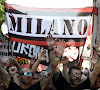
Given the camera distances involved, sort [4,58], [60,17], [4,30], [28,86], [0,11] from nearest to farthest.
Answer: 1. [28,86]
2. [60,17]
3. [4,58]
4. [4,30]
5. [0,11]

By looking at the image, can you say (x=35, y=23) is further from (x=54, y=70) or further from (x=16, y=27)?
(x=54, y=70)

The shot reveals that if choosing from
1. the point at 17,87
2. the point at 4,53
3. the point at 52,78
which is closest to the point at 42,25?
the point at 4,53

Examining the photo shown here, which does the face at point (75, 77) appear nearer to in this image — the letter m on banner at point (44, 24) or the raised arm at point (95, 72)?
the raised arm at point (95, 72)

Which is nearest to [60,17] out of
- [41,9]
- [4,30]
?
[41,9]

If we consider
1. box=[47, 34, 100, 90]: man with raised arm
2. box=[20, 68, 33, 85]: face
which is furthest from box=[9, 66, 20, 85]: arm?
box=[47, 34, 100, 90]: man with raised arm

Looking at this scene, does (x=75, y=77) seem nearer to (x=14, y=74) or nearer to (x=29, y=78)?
(x=29, y=78)

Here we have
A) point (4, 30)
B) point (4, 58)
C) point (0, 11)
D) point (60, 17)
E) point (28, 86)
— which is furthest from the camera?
point (0, 11)

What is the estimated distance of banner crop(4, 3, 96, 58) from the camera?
5.20m

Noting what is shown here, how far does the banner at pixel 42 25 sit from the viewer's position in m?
5.20

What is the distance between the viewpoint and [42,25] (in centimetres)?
530

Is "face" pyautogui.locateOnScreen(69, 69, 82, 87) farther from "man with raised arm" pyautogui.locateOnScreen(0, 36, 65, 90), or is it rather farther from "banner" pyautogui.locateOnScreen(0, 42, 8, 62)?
"banner" pyautogui.locateOnScreen(0, 42, 8, 62)

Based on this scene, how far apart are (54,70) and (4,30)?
399 cm

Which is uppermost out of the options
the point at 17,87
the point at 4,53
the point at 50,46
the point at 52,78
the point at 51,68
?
the point at 50,46

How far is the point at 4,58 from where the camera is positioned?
5691mm
